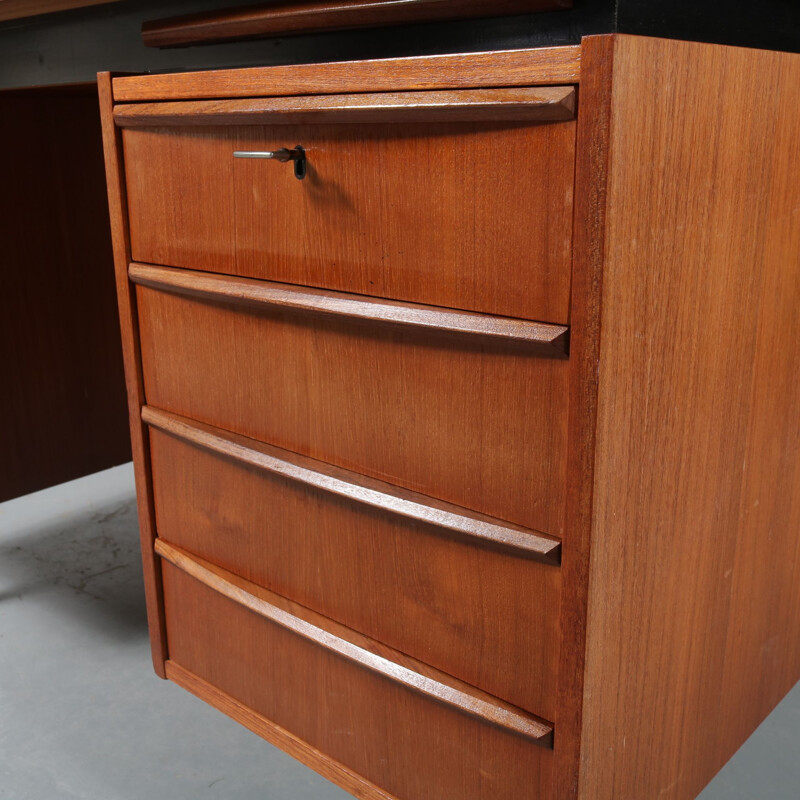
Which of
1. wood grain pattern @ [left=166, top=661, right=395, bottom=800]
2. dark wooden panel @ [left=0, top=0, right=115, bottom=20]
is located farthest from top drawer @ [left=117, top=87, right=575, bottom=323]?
wood grain pattern @ [left=166, top=661, right=395, bottom=800]

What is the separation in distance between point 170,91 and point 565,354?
22.7 inches

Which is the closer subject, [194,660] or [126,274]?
[126,274]

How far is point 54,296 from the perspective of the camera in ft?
6.30

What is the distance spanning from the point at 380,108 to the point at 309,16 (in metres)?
0.18

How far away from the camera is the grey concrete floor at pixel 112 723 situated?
1173mm

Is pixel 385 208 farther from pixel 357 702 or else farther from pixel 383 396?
pixel 357 702

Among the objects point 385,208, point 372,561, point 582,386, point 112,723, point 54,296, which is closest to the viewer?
point 582,386

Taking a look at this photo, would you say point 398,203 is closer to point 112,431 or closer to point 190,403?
point 190,403

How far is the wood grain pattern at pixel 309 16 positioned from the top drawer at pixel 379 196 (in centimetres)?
9

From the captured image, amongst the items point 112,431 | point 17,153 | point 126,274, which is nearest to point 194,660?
point 126,274

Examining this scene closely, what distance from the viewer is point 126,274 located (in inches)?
47.7

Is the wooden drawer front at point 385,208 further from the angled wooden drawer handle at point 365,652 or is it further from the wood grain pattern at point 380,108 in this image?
the angled wooden drawer handle at point 365,652

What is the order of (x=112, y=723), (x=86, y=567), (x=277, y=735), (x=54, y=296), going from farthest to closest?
(x=54, y=296) → (x=86, y=567) → (x=112, y=723) → (x=277, y=735)

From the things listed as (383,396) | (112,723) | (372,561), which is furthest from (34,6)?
(112,723)
